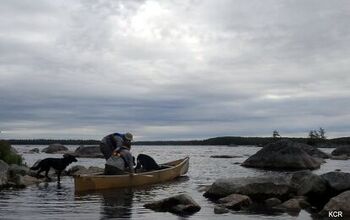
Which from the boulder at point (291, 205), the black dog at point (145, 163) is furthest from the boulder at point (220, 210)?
the black dog at point (145, 163)

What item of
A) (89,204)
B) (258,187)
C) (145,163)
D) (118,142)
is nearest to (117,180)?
(118,142)

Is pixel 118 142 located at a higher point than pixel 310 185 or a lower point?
higher

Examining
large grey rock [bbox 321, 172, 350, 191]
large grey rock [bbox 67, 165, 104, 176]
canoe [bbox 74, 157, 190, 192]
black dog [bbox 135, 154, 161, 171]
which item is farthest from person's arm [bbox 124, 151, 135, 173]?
large grey rock [bbox 321, 172, 350, 191]

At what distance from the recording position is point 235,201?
54.3ft

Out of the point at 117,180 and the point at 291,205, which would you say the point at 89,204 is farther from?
the point at 291,205

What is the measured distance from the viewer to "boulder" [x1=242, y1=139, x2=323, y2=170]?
40.5 m

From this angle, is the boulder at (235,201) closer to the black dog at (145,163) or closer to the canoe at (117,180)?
the canoe at (117,180)

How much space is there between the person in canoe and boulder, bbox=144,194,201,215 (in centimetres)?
653

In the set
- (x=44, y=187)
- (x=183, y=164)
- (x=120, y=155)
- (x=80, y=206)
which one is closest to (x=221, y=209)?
(x=80, y=206)

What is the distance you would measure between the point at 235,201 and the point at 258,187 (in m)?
1.76

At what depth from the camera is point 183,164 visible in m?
31.7

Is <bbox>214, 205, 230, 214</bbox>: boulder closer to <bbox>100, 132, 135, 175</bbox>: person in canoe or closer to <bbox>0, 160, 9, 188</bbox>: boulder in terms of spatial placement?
<bbox>100, 132, 135, 175</bbox>: person in canoe

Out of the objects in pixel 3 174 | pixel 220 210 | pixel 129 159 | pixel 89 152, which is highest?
pixel 89 152

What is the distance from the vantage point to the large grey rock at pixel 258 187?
18016 mm
